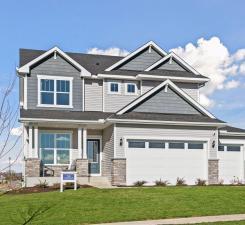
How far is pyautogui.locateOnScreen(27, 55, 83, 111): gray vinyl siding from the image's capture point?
85.7 ft

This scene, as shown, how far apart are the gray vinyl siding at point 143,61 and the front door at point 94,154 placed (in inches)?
216

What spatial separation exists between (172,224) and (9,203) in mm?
6884

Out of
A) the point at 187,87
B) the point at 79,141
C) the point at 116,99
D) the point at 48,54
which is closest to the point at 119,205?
the point at 79,141

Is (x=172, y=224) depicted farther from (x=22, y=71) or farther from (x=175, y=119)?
(x=22, y=71)

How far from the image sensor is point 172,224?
42.7 feet

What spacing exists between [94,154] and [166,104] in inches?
213

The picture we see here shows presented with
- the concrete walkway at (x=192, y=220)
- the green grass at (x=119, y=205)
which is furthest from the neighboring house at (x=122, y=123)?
the concrete walkway at (x=192, y=220)

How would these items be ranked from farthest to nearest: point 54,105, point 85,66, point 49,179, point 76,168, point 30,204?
point 85,66 → point 54,105 → point 76,168 → point 49,179 → point 30,204

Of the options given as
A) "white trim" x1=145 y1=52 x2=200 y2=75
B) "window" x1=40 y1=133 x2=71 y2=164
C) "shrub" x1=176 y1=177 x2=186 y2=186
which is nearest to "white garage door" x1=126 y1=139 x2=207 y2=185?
"shrub" x1=176 y1=177 x2=186 y2=186

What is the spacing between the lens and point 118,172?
76.9ft

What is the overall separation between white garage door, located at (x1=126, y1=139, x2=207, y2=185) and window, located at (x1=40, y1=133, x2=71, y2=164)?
13.7ft

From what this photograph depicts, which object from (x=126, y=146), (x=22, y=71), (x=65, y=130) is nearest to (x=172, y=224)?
(x=126, y=146)

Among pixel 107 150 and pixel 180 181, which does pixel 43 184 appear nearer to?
pixel 107 150

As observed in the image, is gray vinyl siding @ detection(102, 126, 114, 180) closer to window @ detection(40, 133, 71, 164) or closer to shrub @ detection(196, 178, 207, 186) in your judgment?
window @ detection(40, 133, 71, 164)
